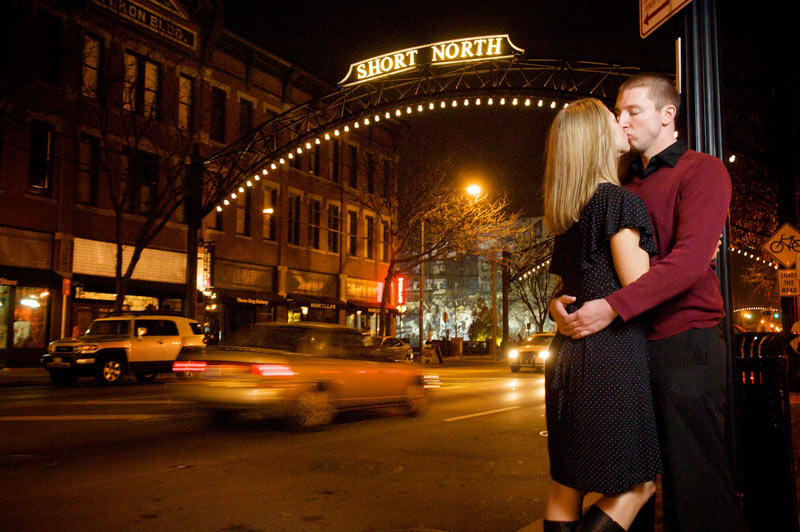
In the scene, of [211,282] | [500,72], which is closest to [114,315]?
[211,282]

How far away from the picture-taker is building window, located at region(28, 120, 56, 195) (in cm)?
2398

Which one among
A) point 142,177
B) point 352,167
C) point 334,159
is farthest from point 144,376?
point 352,167

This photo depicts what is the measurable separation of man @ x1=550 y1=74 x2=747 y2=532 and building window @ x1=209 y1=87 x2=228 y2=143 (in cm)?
3098

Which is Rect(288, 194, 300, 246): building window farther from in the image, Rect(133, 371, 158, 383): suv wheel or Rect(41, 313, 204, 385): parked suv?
Rect(133, 371, 158, 383): suv wheel

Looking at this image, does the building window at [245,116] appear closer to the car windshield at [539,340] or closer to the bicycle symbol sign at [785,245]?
the car windshield at [539,340]

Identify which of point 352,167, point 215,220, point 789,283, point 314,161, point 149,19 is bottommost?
point 789,283

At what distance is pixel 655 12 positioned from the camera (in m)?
3.67

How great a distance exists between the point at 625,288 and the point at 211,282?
27.7 meters

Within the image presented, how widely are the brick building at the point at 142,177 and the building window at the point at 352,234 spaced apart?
148cm

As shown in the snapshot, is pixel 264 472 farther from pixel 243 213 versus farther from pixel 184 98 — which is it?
pixel 243 213

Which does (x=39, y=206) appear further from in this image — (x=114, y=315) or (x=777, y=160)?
(x=777, y=160)

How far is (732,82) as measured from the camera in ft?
55.5

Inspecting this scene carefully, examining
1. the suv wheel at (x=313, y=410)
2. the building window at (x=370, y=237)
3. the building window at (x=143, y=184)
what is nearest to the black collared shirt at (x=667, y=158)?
the suv wheel at (x=313, y=410)

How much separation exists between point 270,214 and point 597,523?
32.5m
